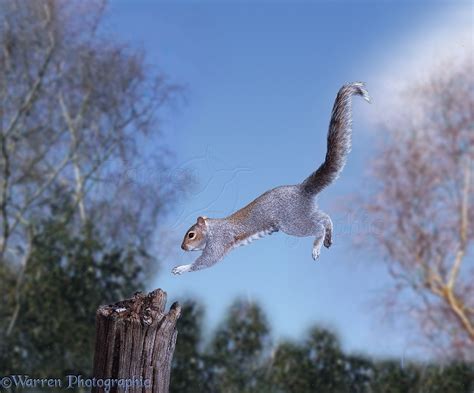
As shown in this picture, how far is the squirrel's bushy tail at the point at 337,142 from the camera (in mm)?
1393

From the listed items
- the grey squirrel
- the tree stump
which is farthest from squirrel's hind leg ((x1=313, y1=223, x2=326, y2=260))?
the tree stump

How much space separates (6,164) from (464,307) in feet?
12.2

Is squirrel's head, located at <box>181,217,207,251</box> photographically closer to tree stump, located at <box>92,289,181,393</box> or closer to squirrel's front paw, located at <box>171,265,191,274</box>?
squirrel's front paw, located at <box>171,265,191,274</box>

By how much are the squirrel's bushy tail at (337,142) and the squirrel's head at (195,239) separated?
9.1 inches

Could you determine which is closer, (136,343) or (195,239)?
(195,239)

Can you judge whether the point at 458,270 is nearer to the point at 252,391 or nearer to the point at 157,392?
the point at 252,391

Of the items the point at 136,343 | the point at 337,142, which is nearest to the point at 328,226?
the point at 337,142

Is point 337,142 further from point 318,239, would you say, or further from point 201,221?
point 201,221

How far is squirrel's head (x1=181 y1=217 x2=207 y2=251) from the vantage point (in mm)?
1335

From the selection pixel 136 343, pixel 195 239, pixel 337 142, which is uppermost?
pixel 337 142

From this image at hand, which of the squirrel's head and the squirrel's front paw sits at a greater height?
the squirrel's head

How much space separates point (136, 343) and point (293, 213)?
0.75 meters

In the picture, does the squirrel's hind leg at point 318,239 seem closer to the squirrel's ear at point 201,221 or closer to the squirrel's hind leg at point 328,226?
→ the squirrel's hind leg at point 328,226

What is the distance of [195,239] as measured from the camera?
1.34 meters
